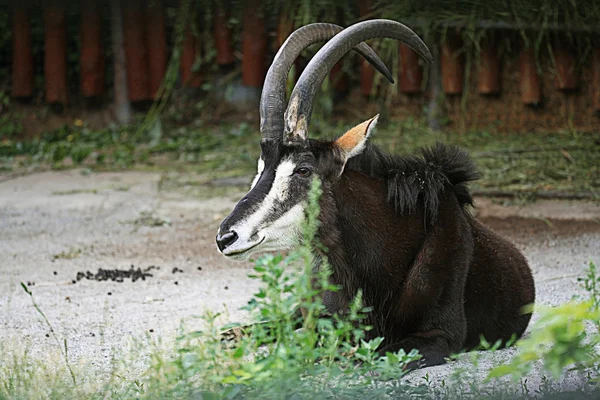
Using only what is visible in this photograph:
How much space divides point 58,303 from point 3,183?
3.98 meters

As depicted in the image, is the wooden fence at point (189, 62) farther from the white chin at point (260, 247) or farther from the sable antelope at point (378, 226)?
the white chin at point (260, 247)

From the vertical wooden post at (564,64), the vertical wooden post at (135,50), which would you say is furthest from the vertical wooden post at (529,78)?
the vertical wooden post at (135,50)

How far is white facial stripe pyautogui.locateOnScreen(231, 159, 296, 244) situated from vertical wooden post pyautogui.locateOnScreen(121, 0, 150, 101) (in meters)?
7.16

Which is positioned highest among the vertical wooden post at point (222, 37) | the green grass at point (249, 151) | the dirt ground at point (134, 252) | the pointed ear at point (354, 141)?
the vertical wooden post at point (222, 37)

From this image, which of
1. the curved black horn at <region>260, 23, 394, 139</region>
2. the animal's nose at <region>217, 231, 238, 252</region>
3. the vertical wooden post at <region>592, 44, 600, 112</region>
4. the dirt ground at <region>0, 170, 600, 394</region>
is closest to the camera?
the animal's nose at <region>217, 231, 238, 252</region>

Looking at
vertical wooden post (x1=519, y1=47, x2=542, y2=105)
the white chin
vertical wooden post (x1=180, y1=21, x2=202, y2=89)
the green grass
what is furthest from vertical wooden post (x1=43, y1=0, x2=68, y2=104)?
the white chin

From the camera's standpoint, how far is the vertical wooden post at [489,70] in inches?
394

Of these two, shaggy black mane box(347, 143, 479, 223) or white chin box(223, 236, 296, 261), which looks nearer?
white chin box(223, 236, 296, 261)

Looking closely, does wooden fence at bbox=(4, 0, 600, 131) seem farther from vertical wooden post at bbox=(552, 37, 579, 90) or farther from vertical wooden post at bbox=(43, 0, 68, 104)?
vertical wooden post at bbox=(552, 37, 579, 90)

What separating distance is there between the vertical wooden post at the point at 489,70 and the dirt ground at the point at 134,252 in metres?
2.35

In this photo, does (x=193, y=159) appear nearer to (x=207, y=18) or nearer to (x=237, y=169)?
(x=237, y=169)

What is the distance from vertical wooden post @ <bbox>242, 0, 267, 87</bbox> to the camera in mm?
10812

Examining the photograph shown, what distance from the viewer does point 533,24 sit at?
27.9 feet

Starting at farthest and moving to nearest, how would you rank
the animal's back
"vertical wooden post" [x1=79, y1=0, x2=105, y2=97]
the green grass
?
"vertical wooden post" [x1=79, y1=0, x2=105, y2=97]
the green grass
the animal's back
